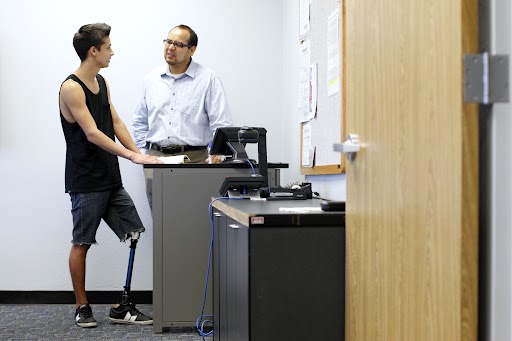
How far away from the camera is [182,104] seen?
13.2 ft

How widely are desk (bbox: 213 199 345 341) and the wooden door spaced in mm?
42

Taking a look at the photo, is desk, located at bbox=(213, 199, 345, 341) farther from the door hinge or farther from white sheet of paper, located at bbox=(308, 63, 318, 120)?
white sheet of paper, located at bbox=(308, 63, 318, 120)

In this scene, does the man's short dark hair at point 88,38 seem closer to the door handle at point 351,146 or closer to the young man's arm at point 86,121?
the young man's arm at point 86,121

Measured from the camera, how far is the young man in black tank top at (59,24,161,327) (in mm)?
3467

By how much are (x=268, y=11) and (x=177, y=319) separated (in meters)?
2.07

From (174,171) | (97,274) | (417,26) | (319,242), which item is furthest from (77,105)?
(417,26)

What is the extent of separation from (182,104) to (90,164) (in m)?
0.75

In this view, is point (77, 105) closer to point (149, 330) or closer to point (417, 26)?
point (149, 330)

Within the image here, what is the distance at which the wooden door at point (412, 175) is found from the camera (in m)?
0.98

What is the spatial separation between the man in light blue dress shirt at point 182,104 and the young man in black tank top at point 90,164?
41 centimetres

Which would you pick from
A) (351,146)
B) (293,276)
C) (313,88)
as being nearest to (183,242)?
(313,88)

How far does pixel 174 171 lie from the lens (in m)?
3.25

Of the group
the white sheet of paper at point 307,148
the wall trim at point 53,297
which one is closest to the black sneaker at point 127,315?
the wall trim at point 53,297

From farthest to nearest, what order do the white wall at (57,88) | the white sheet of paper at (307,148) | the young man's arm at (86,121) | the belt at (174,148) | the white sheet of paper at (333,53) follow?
the white wall at (57,88) < the belt at (174,148) < the young man's arm at (86,121) < the white sheet of paper at (307,148) < the white sheet of paper at (333,53)
